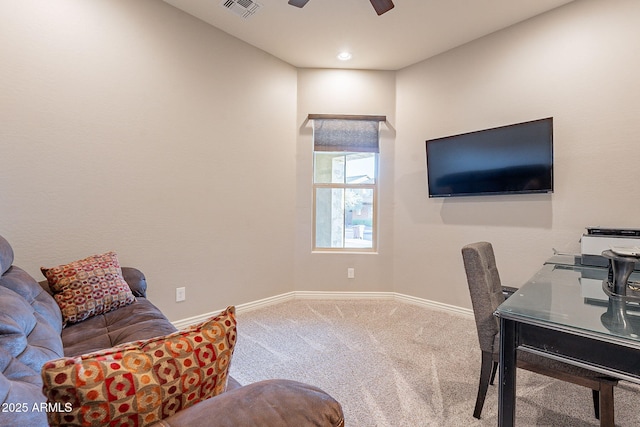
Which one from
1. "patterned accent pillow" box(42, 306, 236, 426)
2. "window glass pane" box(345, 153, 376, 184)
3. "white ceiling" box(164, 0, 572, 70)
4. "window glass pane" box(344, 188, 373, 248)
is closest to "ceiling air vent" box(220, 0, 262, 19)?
"white ceiling" box(164, 0, 572, 70)

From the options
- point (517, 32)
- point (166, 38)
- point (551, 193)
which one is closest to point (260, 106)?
point (166, 38)

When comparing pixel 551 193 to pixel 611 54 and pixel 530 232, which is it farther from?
pixel 611 54

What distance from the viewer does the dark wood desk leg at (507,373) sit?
3.87ft

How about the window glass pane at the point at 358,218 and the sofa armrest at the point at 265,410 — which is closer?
the sofa armrest at the point at 265,410

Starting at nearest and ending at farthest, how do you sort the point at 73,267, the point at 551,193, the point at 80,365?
1. the point at 80,365
2. the point at 73,267
3. the point at 551,193

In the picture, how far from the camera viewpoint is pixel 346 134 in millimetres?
3734

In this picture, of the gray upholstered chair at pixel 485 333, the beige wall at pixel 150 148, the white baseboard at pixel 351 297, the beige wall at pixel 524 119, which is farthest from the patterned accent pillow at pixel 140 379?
the beige wall at pixel 524 119

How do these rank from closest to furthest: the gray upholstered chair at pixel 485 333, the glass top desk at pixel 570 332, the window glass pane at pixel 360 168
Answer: the glass top desk at pixel 570 332 < the gray upholstered chair at pixel 485 333 < the window glass pane at pixel 360 168

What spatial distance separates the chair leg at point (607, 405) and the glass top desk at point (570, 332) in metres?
0.34

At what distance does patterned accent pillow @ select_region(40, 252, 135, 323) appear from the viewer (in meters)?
1.79

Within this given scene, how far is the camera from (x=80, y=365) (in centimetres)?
54

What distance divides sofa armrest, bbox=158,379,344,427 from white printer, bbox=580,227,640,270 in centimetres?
223

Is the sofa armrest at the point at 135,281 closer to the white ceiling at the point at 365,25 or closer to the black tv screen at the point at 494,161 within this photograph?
the white ceiling at the point at 365,25

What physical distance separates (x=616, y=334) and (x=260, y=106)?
3320 millimetres
